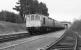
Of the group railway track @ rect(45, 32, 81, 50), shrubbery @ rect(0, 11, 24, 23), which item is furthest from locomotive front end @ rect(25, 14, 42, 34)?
shrubbery @ rect(0, 11, 24, 23)

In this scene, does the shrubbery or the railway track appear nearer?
the railway track

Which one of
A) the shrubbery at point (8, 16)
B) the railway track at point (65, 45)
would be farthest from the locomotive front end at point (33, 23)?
the shrubbery at point (8, 16)

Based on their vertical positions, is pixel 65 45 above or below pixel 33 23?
below

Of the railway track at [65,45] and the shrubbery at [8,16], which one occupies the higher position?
the shrubbery at [8,16]

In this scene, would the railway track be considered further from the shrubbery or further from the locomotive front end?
the shrubbery

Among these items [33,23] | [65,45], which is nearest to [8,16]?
[33,23]

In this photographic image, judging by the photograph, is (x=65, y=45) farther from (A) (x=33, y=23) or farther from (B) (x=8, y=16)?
(B) (x=8, y=16)

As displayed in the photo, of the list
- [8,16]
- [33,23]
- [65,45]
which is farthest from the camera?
[8,16]

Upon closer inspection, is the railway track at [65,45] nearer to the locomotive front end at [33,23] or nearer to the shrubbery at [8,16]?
the locomotive front end at [33,23]

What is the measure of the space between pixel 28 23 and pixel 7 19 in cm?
2733

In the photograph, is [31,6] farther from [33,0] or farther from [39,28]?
[39,28]

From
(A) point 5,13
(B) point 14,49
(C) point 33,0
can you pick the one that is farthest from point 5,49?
(C) point 33,0

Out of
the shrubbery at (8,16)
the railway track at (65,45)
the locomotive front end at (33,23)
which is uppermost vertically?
the shrubbery at (8,16)

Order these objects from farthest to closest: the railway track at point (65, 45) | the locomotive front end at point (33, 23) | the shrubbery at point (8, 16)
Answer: the shrubbery at point (8, 16), the locomotive front end at point (33, 23), the railway track at point (65, 45)
